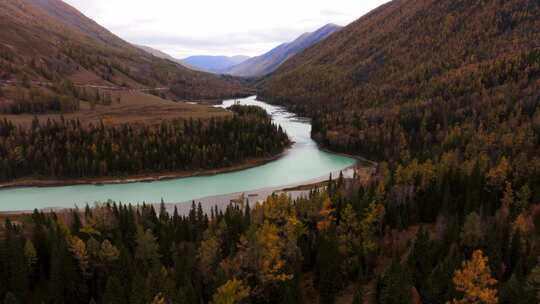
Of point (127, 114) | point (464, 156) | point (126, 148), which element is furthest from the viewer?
point (127, 114)

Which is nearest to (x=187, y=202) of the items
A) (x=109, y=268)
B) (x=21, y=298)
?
(x=109, y=268)

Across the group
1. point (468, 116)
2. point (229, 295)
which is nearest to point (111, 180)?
point (229, 295)

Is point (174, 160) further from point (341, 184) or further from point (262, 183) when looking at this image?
point (341, 184)

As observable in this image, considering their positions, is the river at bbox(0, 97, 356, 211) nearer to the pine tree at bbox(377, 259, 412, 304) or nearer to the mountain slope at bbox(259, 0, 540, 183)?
the mountain slope at bbox(259, 0, 540, 183)

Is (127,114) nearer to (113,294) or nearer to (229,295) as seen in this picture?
(113,294)

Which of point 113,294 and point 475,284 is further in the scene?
point 113,294

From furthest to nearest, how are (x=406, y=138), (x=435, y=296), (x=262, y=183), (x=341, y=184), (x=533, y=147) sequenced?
(x=406, y=138), (x=262, y=183), (x=533, y=147), (x=341, y=184), (x=435, y=296)
